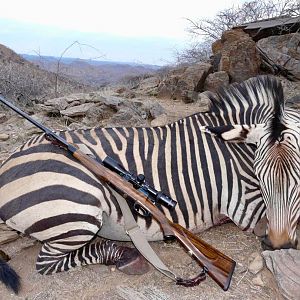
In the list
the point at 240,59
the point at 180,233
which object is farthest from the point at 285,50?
the point at 180,233

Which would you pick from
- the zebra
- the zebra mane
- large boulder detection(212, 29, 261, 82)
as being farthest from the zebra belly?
large boulder detection(212, 29, 261, 82)

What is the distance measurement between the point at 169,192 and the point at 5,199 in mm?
1183

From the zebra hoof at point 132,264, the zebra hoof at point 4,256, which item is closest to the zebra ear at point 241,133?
the zebra hoof at point 132,264

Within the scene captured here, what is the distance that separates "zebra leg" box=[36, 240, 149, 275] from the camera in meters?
2.85

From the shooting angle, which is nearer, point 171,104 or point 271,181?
point 271,181

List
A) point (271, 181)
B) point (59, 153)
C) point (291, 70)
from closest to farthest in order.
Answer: point (271, 181) < point (59, 153) < point (291, 70)

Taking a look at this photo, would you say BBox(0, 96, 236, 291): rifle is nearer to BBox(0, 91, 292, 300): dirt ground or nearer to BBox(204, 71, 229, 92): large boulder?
BBox(0, 91, 292, 300): dirt ground

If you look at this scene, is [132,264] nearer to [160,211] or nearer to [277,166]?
[160,211]

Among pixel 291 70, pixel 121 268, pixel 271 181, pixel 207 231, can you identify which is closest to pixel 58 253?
pixel 121 268

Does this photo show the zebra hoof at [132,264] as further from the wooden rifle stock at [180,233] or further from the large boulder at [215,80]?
the large boulder at [215,80]

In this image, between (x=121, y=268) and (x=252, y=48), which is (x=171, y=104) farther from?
(x=121, y=268)

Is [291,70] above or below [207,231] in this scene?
above

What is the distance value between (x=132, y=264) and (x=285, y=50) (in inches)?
239

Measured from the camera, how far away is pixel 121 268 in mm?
2902
